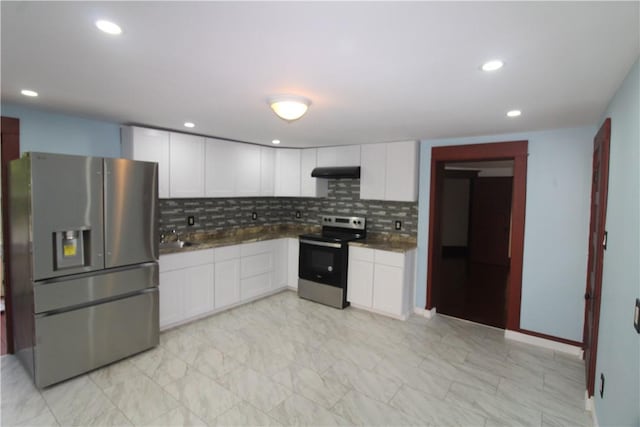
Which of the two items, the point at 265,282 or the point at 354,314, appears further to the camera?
the point at 265,282

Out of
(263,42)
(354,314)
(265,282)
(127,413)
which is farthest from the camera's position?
(265,282)

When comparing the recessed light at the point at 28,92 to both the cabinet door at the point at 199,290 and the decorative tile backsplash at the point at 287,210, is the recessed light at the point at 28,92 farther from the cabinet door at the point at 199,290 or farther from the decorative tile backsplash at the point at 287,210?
the cabinet door at the point at 199,290

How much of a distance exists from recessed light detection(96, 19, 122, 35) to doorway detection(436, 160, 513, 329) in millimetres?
5259

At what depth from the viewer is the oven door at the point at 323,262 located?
4.36 meters

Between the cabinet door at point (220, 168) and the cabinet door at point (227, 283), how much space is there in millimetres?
950

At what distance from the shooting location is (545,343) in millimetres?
3457

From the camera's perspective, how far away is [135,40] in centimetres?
149

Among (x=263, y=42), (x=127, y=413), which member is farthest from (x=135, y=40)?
(x=127, y=413)

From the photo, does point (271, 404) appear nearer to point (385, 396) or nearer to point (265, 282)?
point (385, 396)

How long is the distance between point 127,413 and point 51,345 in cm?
91

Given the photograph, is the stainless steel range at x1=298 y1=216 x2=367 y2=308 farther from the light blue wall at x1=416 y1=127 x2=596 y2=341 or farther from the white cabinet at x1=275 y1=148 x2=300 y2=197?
the light blue wall at x1=416 y1=127 x2=596 y2=341

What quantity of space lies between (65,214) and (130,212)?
48 cm

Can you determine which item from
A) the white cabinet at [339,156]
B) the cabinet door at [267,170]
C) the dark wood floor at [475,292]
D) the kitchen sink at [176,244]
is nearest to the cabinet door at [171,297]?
the kitchen sink at [176,244]

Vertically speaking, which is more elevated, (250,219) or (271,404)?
(250,219)
